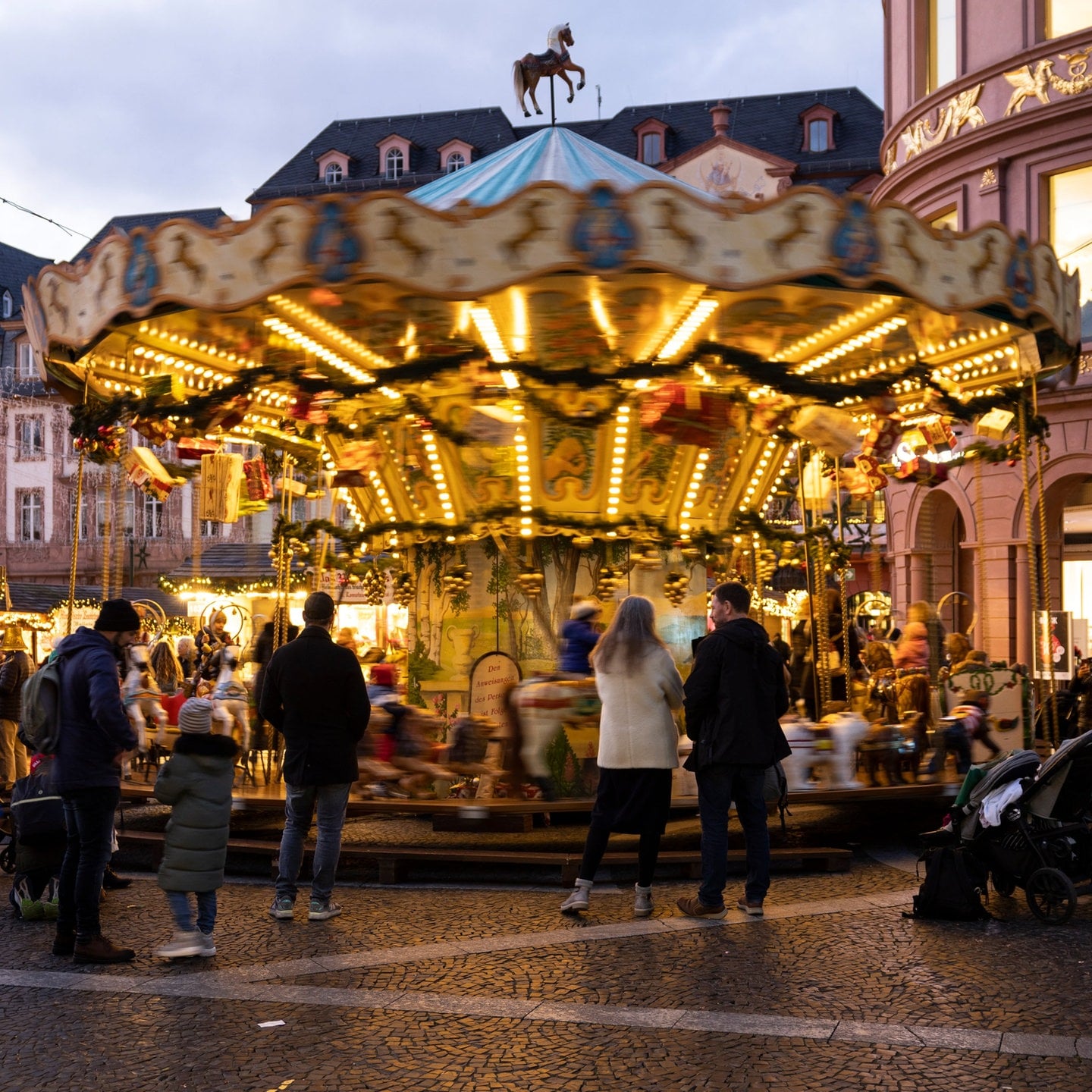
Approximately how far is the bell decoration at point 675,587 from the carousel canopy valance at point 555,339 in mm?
391

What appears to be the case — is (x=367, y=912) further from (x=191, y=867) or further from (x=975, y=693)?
(x=975, y=693)

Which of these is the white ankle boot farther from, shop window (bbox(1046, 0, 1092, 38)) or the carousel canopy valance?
shop window (bbox(1046, 0, 1092, 38))

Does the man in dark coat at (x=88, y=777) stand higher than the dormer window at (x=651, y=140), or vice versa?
the dormer window at (x=651, y=140)

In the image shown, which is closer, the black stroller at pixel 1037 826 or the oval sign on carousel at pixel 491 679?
the black stroller at pixel 1037 826

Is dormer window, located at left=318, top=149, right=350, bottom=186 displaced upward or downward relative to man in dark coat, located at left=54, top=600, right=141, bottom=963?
upward

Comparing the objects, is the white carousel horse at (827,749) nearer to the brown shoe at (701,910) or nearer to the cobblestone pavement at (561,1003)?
the cobblestone pavement at (561,1003)

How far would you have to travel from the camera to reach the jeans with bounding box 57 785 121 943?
6.10 meters

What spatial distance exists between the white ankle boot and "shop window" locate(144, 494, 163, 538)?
3894 centimetres

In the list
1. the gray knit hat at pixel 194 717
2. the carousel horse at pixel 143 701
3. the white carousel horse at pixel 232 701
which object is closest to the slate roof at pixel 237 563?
the carousel horse at pixel 143 701

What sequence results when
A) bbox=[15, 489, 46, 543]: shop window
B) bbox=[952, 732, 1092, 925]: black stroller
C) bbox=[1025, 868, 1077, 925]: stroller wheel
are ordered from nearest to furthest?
bbox=[1025, 868, 1077, 925]: stroller wheel
bbox=[952, 732, 1092, 925]: black stroller
bbox=[15, 489, 46, 543]: shop window

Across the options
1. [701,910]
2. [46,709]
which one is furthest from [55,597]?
[701,910]

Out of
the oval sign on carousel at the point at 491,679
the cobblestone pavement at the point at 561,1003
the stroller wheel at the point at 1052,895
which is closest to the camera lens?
the cobblestone pavement at the point at 561,1003

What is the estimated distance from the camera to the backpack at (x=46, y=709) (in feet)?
20.3

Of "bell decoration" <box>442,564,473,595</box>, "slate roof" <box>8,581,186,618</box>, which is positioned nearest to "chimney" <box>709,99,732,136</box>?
"slate roof" <box>8,581,186,618</box>
